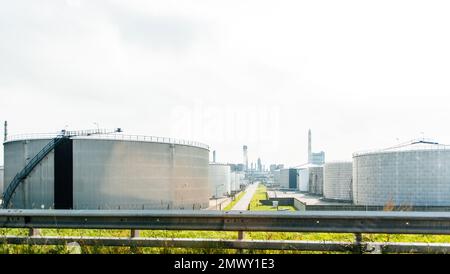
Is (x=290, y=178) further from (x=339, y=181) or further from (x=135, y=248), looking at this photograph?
(x=135, y=248)

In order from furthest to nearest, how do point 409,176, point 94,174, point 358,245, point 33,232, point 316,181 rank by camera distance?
point 316,181 → point 409,176 → point 94,174 → point 33,232 → point 358,245

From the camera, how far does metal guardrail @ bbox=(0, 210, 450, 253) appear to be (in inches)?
183

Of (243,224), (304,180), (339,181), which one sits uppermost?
(243,224)

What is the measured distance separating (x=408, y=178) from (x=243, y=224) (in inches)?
1830

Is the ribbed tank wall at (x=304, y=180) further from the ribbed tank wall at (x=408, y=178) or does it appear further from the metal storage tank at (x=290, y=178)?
the ribbed tank wall at (x=408, y=178)

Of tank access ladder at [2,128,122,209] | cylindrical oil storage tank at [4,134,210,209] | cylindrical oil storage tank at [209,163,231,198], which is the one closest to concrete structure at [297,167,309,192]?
cylindrical oil storage tank at [209,163,231,198]

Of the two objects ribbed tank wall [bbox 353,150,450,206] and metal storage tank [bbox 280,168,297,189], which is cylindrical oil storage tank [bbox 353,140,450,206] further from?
metal storage tank [bbox 280,168,297,189]

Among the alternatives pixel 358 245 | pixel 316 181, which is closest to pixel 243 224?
pixel 358 245

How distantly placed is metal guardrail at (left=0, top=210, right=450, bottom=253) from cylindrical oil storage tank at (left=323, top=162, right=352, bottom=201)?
5553cm

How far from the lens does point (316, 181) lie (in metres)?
72.7

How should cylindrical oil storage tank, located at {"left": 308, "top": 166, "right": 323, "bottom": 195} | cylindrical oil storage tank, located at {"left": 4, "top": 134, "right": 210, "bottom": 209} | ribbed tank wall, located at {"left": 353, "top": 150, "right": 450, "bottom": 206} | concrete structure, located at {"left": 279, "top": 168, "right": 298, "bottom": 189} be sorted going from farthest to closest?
concrete structure, located at {"left": 279, "top": 168, "right": 298, "bottom": 189} → cylindrical oil storage tank, located at {"left": 308, "top": 166, "right": 323, "bottom": 195} → ribbed tank wall, located at {"left": 353, "top": 150, "right": 450, "bottom": 206} → cylindrical oil storage tank, located at {"left": 4, "top": 134, "right": 210, "bottom": 209}

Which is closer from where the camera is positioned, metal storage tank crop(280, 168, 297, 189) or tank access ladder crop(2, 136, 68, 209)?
tank access ladder crop(2, 136, 68, 209)
